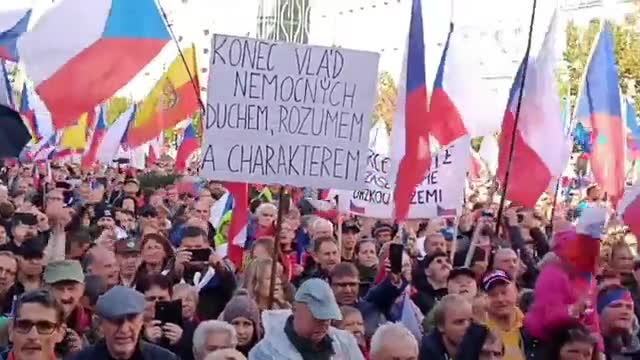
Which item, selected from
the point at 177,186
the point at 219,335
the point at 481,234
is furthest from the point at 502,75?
the point at 219,335

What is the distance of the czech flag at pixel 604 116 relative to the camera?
10570mm

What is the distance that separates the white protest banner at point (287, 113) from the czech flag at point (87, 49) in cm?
207

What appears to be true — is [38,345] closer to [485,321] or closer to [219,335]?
[219,335]

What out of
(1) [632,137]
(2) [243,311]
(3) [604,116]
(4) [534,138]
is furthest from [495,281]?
(1) [632,137]

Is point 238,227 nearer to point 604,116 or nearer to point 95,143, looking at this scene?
point 604,116

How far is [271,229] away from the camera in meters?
9.13

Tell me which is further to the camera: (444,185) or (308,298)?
(444,185)

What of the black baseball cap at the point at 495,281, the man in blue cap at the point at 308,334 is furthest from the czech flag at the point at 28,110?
the man in blue cap at the point at 308,334

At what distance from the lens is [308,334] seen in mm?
5105

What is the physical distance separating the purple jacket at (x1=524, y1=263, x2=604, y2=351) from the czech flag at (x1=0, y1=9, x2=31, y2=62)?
19.5 feet

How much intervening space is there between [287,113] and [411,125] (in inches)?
80.1

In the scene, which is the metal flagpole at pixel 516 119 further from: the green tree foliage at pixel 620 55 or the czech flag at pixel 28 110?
the green tree foliage at pixel 620 55

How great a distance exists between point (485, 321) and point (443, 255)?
146cm

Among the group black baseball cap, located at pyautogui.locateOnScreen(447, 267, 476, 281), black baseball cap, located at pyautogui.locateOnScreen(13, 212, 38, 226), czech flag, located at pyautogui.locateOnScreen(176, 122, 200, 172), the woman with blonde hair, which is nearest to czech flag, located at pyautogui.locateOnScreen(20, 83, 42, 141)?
czech flag, located at pyautogui.locateOnScreen(176, 122, 200, 172)
